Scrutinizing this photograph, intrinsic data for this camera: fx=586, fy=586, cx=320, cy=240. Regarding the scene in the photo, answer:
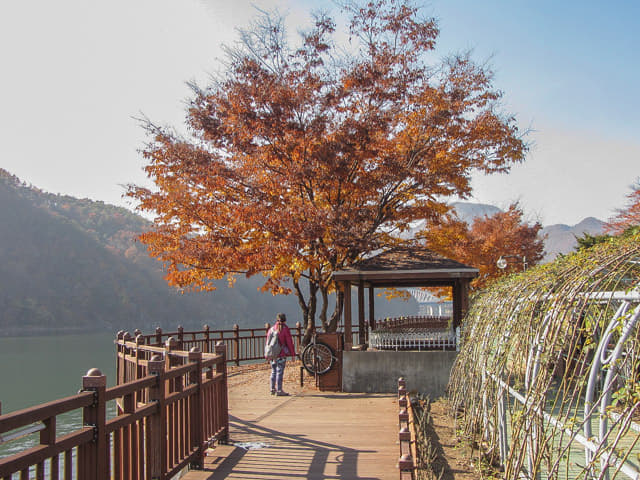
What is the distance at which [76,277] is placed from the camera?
3351 inches

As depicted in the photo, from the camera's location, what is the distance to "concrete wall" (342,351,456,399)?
1338 centimetres

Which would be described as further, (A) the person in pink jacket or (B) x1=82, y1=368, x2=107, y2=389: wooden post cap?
(A) the person in pink jacket

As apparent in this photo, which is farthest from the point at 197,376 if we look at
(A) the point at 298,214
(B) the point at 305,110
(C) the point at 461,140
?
(C) the point at 461,140

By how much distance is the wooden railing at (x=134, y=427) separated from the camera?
350 centimetres

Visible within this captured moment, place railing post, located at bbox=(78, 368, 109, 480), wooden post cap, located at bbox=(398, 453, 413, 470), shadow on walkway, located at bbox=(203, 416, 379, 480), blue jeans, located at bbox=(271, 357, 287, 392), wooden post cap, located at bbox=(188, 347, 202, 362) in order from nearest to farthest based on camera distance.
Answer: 1. railing post, located at bbox=(78, 368, 109, 480)
2. wooden post cap, located at bbox=(398, 453, 413, 470)
3. shadow on walkway, located at bbox=(203, 416, 379, 480)
4. wooden post cap, located at bbox=(188, 347, 202, 362)
5. blue jeans, located at bbox=(271, 357, 287, 392)

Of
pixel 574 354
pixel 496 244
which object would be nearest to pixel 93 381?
pixel 574 354

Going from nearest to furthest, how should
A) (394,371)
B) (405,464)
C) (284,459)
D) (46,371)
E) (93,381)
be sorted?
(93,381) < (405,464) < (284,459) < (394,371) < (46,371)

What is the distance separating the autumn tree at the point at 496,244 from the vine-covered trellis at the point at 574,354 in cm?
1378

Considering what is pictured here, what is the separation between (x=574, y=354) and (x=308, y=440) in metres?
4.30

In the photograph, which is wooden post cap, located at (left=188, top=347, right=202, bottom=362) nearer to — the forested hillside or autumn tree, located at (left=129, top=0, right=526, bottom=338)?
autumn tree, located at (left=129, top=0, right=526, bottom=338)

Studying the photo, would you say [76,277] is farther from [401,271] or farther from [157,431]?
[157,431]

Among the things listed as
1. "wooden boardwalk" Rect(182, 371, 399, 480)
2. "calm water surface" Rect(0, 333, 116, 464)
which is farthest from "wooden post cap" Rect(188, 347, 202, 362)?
"calm water surface" Rect(0, 333, 116, 464)

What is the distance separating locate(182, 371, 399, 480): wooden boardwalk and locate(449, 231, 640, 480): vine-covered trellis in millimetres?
1508

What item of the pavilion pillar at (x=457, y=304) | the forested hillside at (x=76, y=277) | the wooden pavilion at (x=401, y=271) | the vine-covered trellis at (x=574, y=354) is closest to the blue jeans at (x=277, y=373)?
the wooden pavilion at (x=401, y=271)
